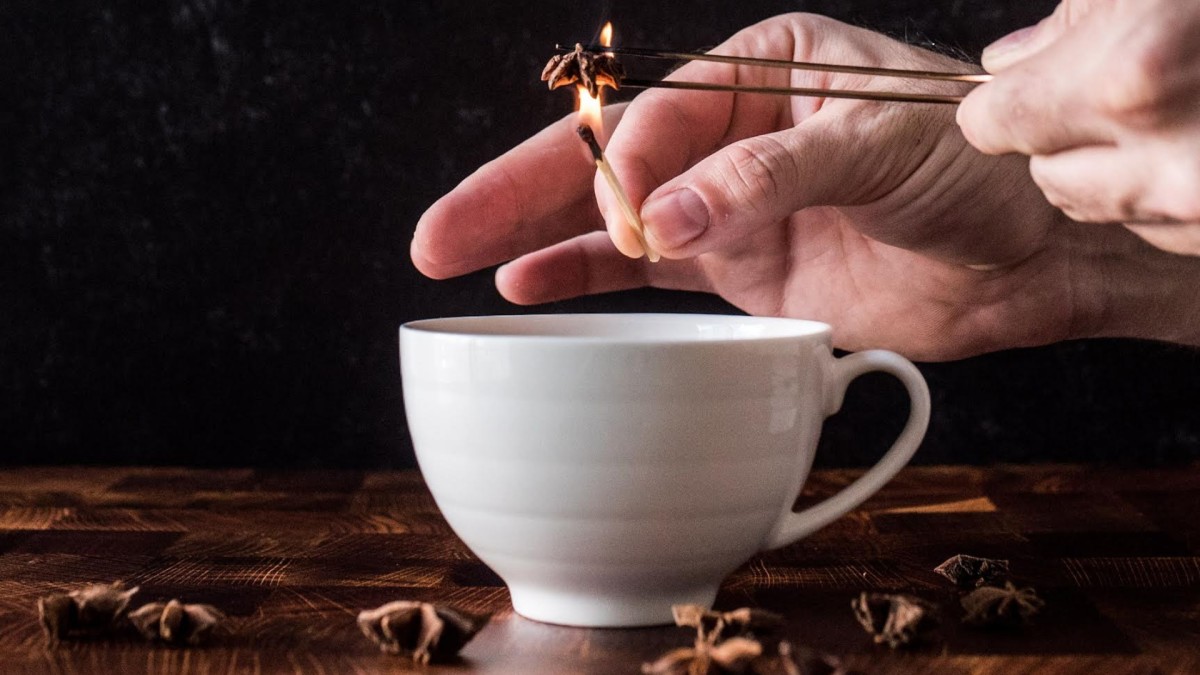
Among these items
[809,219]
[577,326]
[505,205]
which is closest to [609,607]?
[577,326]

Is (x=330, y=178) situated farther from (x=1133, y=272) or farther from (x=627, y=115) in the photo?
(x=1133, y=272)

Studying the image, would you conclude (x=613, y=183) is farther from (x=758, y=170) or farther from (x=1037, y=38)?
(x=1037, y=38)

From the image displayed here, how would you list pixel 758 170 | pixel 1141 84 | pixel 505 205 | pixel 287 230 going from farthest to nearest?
1. pixel 287 230
2. pixel 505 205
3. pixel 758 170
4. pixel 1141 84

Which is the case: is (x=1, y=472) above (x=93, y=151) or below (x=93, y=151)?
below

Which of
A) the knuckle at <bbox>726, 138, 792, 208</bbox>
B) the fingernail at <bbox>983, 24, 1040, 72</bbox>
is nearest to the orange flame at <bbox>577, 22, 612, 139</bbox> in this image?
the knuckle at <bbox>726, 138, 792, 208</bbox>

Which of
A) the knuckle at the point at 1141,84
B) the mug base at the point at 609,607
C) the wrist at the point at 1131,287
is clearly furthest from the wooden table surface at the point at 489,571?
the knuckle at the point at 1141,84

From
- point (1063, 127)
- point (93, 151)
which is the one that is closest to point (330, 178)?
point (93, 151)
